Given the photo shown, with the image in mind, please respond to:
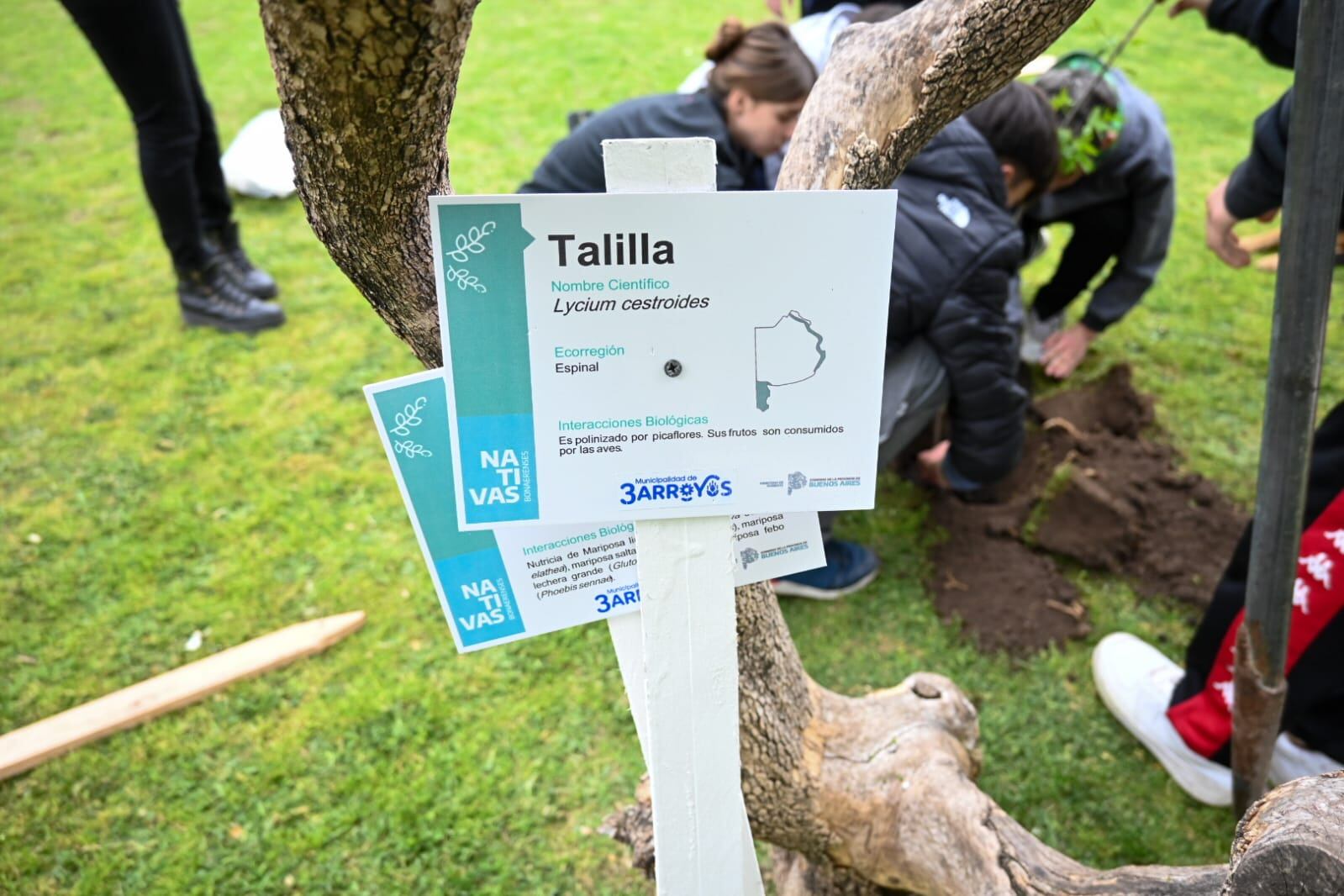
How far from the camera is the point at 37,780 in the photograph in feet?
7.49

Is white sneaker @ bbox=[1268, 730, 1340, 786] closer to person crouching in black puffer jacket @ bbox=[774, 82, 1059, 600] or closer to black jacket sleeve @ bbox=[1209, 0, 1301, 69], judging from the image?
person crouching in black puffer jacket @ bbox=[774, 82, 1059, 600]

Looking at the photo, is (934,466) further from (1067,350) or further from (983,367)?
(1067,350)

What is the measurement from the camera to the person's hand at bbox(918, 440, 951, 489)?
3195 millimetres

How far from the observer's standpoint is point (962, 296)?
2471 millimetres

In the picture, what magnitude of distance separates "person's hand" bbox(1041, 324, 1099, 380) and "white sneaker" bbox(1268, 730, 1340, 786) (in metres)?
1.88

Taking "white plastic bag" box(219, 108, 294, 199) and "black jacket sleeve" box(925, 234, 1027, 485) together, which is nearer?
"black jacket sleeve" box(925, 234, 1027, 485)

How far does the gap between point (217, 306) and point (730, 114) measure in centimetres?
261

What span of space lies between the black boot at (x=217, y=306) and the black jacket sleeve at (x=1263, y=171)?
3748 millimetres

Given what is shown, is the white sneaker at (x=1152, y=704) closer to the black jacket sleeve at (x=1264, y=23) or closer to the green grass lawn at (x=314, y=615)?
the green grass lawn at (x=314, y=615)

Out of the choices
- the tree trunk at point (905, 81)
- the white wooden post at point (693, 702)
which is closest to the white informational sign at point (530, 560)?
the white wooden post at point (693, 702)

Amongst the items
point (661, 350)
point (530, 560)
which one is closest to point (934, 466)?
point (530, 560)

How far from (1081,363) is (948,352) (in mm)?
1643

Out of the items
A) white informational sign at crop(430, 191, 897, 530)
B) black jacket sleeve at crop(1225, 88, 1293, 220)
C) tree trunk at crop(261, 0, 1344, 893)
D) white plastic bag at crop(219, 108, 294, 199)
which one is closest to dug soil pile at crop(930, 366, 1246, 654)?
black jacket sleeve at crop(1225, 88, 1293, 220)

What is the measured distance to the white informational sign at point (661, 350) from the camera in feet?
2.80
